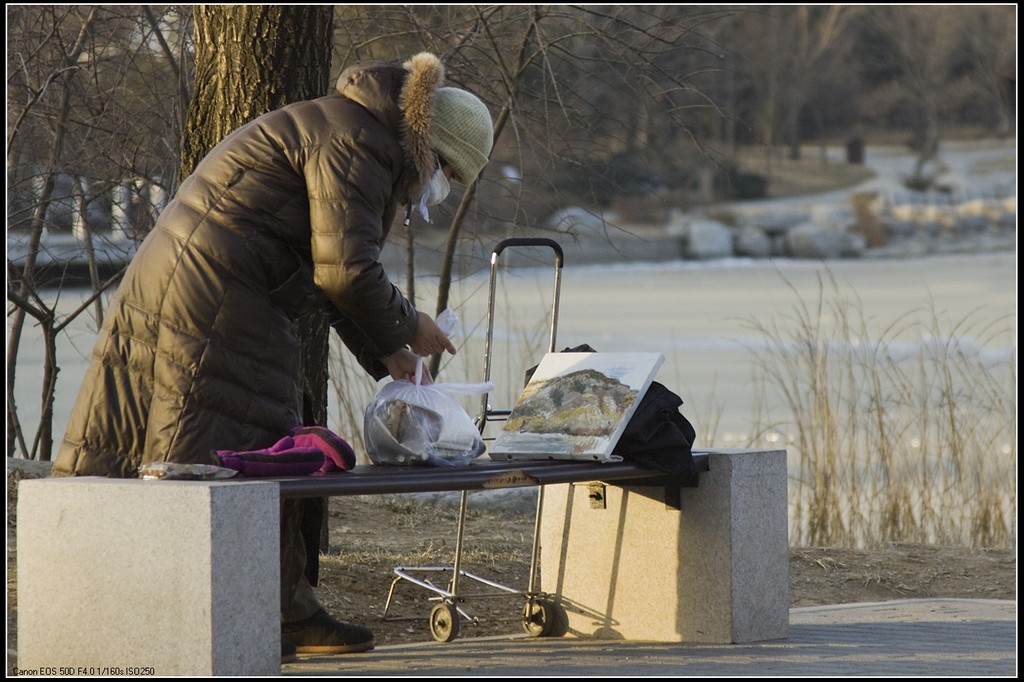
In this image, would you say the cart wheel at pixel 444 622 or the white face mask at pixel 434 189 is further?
the cart wheel at pixel 444 622

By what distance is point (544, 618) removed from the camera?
193 inches

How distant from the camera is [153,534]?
3455 millimetres

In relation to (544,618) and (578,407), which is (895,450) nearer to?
(544,618)

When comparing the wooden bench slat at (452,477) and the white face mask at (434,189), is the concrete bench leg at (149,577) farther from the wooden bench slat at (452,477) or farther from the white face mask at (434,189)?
the white face mask at (434,189)

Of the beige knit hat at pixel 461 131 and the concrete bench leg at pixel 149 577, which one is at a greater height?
the beige knit hat at pixel 461 131

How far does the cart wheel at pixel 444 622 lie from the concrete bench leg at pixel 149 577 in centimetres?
112

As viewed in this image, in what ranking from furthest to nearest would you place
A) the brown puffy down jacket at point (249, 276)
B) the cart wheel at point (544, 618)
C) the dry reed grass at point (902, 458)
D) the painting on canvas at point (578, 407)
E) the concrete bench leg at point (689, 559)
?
the dry reed grass at point (902, 458) < the cart wheel at point (544, 618) < the concrete bench leg at point (689, 559) < the painting on canvas at point (578, 407) < the brown puffy down jacket at point (249, 276)

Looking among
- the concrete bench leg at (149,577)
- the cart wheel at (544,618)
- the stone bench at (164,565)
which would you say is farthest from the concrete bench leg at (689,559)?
the concrete bench leg at (149,577)

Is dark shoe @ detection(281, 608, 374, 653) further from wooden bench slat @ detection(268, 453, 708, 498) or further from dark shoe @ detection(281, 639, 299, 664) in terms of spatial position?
wooden bench slat @ detection(268, 453, 708, 498)

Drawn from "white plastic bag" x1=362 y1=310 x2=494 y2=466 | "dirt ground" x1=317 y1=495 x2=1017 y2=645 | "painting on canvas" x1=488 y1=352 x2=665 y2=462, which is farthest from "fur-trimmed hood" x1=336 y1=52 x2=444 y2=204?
"dirt ground" x1=317 y1=495 x2=1017 y2=645

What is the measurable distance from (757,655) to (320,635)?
127 centimetres

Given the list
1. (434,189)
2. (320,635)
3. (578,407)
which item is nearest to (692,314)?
(578,407)

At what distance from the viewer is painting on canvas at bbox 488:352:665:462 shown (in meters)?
4.27

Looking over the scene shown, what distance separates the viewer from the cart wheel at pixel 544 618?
4.89 meters
